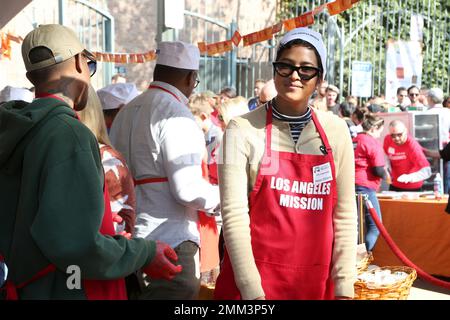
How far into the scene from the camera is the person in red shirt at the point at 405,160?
27.2 feet

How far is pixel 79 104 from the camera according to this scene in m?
2.12

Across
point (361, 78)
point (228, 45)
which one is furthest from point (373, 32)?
point (228, 45)

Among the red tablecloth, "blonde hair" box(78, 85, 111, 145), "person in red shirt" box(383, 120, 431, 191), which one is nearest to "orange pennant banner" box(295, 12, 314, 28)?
"person in red shirt" box(383, 120, 431, 191)

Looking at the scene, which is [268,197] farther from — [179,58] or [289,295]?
[179,58]

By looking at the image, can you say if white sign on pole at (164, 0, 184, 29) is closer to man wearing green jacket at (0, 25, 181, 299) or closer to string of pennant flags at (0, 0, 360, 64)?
string of pennant flags at (0, 0, 360, 64)

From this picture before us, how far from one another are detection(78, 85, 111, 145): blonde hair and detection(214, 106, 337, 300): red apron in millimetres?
649

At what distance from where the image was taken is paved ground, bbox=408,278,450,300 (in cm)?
682

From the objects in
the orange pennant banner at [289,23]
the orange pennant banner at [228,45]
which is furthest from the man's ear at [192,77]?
the orange pennant banner at [228,45]

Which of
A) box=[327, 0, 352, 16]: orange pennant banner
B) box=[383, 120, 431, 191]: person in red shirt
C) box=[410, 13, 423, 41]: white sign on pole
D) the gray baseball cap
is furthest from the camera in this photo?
box=[410, 13, 423, 41]: white sign on pole

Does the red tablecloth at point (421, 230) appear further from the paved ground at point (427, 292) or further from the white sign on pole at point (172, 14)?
the white sign on pole at point (172, 14)

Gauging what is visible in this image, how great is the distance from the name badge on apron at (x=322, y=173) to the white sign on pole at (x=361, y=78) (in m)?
10.2

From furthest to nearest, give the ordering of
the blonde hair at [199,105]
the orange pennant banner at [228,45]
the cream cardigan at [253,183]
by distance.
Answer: the orange pennant banner at [228,45]
the blonde hair at [199,105]
the cream cardigan at [253,183]

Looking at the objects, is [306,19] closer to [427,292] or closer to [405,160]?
[405,160]

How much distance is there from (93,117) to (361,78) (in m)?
10.5
